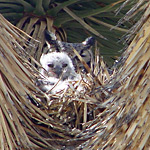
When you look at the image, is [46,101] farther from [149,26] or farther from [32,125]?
[149,26]

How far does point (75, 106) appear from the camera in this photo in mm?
2828

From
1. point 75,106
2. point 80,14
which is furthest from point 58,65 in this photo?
point 75,106

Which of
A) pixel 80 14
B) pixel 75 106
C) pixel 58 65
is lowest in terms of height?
pixel 75 106

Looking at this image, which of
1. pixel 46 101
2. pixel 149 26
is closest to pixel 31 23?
pixel 46 101

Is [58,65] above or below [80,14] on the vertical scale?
below

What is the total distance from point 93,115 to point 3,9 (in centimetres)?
116

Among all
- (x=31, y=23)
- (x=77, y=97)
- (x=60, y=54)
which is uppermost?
(x=31, y=23)

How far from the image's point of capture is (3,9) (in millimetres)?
3686

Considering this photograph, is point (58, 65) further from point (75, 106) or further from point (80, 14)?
point (75, 106)

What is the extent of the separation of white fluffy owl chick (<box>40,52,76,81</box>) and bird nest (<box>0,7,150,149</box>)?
45 cm

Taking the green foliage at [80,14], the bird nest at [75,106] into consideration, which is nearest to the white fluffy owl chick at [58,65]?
the green foliage at [80,14]

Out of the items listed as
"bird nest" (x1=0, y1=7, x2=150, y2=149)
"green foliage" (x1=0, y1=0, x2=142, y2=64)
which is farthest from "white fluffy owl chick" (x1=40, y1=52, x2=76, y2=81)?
"bird nest" (x1=0, y1=7, x2=150, y2=149)

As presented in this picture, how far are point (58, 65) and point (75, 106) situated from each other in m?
0.85

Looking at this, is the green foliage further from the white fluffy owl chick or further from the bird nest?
the bird nest
